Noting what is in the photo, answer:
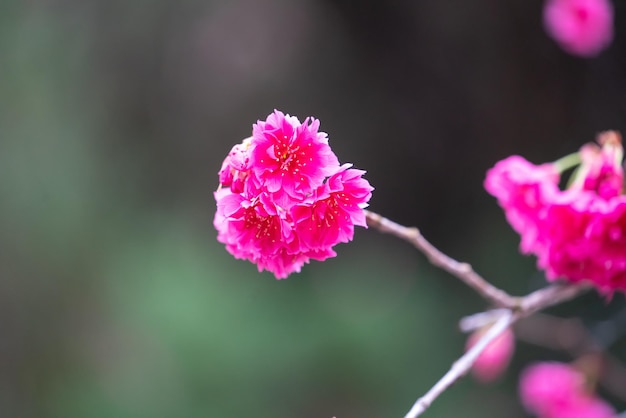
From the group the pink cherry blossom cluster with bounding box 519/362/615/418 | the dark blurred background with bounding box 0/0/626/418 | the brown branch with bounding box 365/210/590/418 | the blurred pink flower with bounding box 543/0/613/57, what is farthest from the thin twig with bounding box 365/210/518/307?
the dark blurred background with bounding box 0/0/626/418

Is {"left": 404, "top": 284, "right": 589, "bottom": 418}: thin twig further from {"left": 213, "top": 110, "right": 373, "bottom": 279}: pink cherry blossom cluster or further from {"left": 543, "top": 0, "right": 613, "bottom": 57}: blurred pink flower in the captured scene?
{"left": 543, "top": 0, "right": 613, "bottom": 57}: blurred pink flower


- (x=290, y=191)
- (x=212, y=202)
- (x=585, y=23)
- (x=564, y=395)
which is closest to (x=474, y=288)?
(x=290, y=191)

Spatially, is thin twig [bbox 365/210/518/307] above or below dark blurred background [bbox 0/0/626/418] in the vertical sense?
below

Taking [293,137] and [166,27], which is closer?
[293,137]

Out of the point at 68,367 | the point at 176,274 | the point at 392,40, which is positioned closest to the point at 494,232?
the point at 392,40

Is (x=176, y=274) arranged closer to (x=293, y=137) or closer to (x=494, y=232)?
(x=494, y=232)
